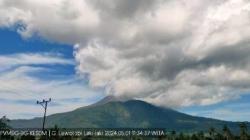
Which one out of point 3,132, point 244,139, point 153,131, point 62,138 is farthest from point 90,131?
point 244,139

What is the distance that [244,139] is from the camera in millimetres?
199250

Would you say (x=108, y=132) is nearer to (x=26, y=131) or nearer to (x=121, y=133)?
(x=121, y=133)

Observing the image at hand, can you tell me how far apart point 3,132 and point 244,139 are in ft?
366

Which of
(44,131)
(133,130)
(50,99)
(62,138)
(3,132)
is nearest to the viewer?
(50,99)

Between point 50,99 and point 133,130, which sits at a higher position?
point 50,99

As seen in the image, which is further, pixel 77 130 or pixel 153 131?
pixel 77 130

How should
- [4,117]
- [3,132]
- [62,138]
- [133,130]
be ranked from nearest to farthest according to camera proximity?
1. [133,130]
2. [3,132]
3. [4,117]
4. [62,138]

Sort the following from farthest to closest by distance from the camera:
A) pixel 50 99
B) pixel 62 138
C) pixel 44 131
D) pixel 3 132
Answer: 1. pixel 62 138
2. pixel 3 132
3. pixel 44 131
4. pixel 50 99

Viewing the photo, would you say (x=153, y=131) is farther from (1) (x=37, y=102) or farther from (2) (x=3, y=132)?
(2) (x=3, y=132)

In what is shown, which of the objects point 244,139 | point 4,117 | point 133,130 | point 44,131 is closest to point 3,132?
point 4,117

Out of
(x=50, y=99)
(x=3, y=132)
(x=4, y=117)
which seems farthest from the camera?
(x=4, y=117)

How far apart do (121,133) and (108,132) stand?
461cm

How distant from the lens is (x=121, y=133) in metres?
146

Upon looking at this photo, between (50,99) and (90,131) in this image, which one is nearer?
(50,99)
